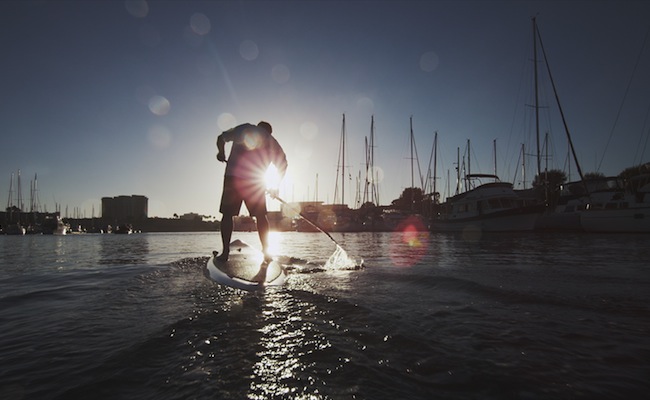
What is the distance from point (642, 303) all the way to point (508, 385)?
2.19m

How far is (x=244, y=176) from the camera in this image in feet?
17.3

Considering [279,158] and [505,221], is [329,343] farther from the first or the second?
[505,221]

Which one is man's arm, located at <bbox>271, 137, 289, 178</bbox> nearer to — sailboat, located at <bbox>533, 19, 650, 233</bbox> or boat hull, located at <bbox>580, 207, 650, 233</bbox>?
sailboat, located at <bbox>533, 19, 650, 233</bbox>

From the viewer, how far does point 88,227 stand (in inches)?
4173

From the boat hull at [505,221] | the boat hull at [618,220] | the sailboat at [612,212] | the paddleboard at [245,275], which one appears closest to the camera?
the paddleboard at [245,275]

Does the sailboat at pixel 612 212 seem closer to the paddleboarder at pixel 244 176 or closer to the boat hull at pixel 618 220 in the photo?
the boat hull at pixel 618 220

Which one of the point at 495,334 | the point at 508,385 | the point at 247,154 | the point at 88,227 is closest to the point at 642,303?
the point at 495,334

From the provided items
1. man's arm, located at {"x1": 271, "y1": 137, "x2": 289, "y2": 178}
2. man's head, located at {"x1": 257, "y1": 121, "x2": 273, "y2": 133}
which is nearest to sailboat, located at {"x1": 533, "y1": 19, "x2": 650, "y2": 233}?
man's arm, located at {"x1": 271, "y1": 137, "x2": 289, "y2": 178}

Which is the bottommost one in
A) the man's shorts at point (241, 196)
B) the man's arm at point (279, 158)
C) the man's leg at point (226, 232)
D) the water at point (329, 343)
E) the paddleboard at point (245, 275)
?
the paddleboard at point (245, 275)

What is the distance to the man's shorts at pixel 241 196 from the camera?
5207 mm

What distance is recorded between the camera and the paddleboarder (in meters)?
5.20

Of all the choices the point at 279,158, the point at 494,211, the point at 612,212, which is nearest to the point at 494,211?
the point at 494,211

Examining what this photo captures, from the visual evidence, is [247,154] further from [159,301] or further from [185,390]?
[185,390]

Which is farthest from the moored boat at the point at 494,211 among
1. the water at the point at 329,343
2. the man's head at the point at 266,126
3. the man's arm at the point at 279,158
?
the water at the point at 329,343
